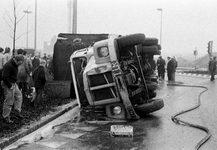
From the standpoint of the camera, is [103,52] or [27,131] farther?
[103,52]

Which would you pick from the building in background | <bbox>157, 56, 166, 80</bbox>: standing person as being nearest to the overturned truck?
<bbox>157, 56, 166, 80</bbox>: standing person

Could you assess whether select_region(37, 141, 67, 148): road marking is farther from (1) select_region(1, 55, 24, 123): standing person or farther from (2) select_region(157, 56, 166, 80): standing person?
(2) select_region(157, 56, 166, 80): standing person

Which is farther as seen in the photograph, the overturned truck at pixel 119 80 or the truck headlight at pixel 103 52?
the truck headlight at pixel 103 52

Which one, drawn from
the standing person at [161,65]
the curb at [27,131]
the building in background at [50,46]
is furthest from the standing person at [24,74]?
the building in background at [50,46]

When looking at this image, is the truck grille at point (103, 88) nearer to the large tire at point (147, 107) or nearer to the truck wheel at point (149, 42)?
the large tire at point (147, 107)

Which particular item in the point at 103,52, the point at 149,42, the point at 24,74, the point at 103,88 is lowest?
the point at 103,88

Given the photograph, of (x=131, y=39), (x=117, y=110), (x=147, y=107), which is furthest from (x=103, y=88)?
(x=131, y=39)

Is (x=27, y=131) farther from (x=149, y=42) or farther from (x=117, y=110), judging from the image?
(x=149, y=42)

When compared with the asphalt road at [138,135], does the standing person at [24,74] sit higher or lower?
higher

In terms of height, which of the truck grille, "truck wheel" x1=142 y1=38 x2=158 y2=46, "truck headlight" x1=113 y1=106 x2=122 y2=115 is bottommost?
"truck headlight" x1=113 y1=106 x2=122 y2=115

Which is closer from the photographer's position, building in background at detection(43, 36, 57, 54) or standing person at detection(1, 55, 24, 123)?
standing person at detection(1, 55, 24, 123)

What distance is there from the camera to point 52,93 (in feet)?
35.2

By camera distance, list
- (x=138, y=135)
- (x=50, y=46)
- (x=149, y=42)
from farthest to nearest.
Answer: (x=50, y=46)
(x=149, y=42)
(x=138, y=135)

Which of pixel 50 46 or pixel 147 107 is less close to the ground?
pixel 50 46
